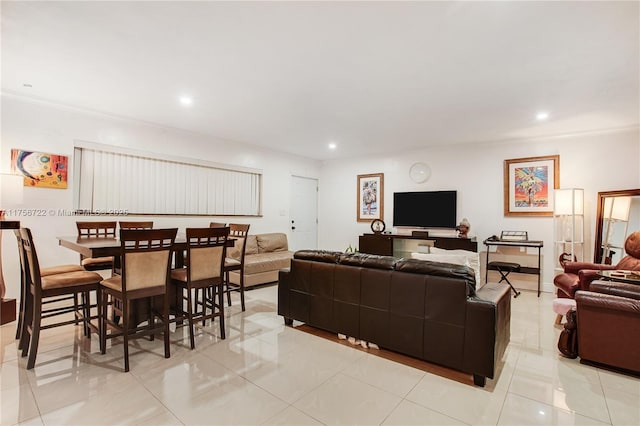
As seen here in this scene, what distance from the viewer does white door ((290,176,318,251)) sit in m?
7.29

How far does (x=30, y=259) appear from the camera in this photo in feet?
7.86

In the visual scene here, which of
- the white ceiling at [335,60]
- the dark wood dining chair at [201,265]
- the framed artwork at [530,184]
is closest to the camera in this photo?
the white ceiling at [335,60]

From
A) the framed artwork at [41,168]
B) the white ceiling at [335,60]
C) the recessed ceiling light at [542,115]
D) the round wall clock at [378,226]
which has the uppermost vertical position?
the white ceiling at [335,60]

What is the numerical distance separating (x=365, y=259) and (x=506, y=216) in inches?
159

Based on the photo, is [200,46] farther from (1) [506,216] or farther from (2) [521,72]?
(1) [506,216]

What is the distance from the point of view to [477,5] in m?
2.00

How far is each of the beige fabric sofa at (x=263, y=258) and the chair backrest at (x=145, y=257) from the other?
211 cm

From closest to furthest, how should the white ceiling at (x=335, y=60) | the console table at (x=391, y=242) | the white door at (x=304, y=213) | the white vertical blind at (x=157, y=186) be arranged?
1. the white ceiling at (x=335, y=60)
2. the white vertical blind at (x=157, y=186)
3. the console table at (x=391, y=242)
4. the white door at (x=304, y=213)

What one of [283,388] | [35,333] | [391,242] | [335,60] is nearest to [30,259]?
[35,333]

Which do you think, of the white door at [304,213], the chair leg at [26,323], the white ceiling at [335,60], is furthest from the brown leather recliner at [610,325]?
the white door at [304,213]

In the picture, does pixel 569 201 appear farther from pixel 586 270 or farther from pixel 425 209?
pixel 425 209

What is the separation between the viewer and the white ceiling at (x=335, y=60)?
2.12m

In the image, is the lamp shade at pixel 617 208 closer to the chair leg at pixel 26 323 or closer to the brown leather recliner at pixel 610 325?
the brown leather recliner at pixel 610 325

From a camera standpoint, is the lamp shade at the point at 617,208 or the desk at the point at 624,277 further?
the lamp shade at the point at 617,208
